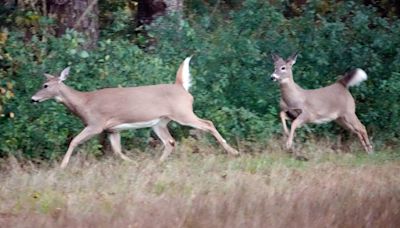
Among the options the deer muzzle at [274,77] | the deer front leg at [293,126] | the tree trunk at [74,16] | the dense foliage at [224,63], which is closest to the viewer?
the dense foliage at [224,63]

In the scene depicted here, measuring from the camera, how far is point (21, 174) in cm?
1212

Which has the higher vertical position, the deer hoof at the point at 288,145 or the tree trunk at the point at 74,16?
the tree trunk at the point at 74,16

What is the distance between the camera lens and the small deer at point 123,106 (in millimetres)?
13625

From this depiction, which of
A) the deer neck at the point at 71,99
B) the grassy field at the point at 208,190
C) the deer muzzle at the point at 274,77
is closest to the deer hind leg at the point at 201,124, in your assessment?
the grassy field at the point at 208,190

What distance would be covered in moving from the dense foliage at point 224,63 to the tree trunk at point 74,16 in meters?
0.34

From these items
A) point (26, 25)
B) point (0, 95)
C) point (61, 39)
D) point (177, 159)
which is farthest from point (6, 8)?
point (177, 159)

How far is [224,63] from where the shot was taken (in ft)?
51.1

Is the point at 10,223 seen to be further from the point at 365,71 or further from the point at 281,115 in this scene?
the point at 365,71

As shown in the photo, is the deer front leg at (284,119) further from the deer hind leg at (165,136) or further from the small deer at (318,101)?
the deer hind leg at (165,136)

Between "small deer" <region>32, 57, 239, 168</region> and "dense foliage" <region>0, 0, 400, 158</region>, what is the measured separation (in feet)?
1.43

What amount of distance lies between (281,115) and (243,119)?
572mm

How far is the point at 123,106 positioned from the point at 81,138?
0.73 metres

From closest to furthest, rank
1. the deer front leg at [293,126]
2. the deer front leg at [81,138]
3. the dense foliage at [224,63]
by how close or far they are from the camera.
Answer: the deer front leg at [81,138] < the dense foliage at [224,63] < the deer front leg at [293,126]

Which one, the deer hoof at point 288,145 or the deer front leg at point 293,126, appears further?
the deer front leg at point 293,126
